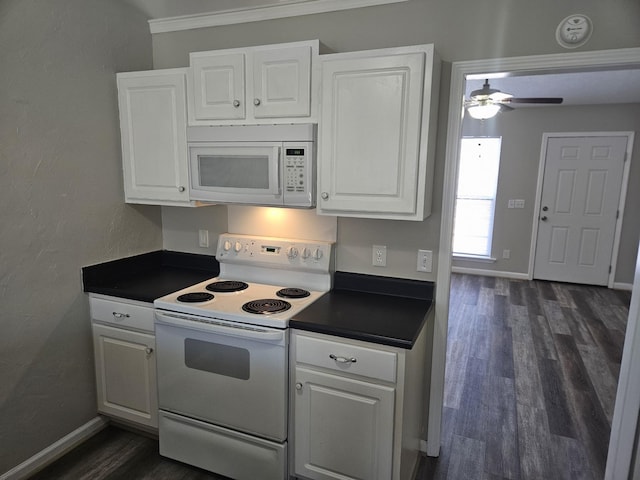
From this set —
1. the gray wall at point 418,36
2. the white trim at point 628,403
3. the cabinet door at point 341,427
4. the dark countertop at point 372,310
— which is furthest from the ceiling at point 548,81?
the cabinet door at point 341,427

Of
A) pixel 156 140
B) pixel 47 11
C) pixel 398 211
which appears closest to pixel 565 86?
pixel 398 211

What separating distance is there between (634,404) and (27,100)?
306 cm

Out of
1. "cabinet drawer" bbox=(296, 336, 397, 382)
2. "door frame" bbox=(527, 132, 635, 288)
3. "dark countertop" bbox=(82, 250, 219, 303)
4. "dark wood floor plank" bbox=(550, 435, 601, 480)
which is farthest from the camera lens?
"door frame" bbox=(527, 132, 635, 288)

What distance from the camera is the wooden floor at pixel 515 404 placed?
86.7 inches

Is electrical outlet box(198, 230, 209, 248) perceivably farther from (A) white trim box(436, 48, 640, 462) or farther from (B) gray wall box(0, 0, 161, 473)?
(A) white trim box(436, 48, 640, 462)

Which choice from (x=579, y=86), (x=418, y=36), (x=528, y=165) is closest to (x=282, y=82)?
(x=418, y=36)

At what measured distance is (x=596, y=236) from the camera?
552 cm

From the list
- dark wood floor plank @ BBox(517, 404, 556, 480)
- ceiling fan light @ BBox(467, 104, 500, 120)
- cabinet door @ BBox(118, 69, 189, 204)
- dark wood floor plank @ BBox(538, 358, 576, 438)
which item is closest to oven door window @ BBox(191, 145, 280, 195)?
cabinet door @ BBox(118, 69, 189, 204)

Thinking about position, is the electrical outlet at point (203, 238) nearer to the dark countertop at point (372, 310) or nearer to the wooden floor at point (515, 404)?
the dark countertop at point (372, 310)

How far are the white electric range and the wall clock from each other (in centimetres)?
145

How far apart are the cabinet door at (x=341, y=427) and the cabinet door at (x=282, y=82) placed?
4.07 ft

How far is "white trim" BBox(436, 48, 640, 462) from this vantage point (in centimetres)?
177

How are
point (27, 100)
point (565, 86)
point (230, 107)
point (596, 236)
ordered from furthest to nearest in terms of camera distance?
point (596, 236)
point (565, 86)
point (230, 107)
point (27, 100)

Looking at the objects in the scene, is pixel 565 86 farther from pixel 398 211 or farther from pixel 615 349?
pixel 398 211
